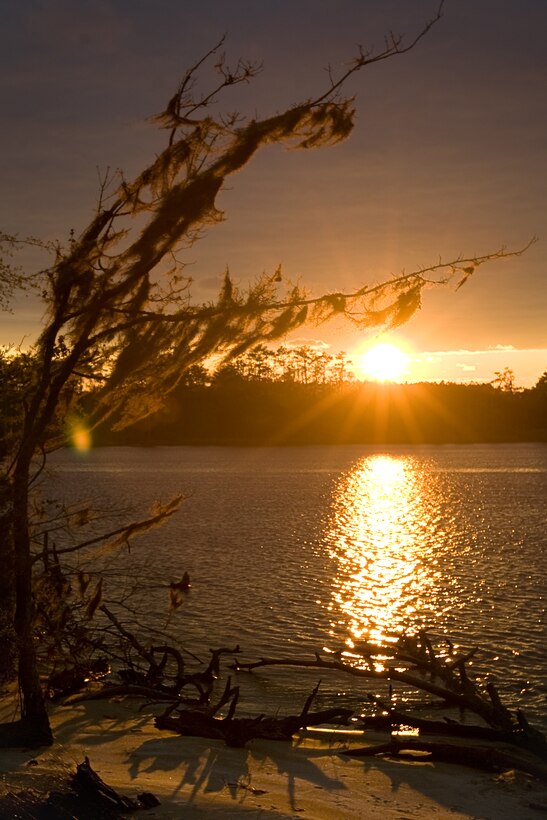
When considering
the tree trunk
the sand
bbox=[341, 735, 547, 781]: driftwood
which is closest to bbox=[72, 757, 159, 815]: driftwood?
the sand

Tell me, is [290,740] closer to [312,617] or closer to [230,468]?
[312,617]

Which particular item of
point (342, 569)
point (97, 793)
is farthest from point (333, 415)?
point (97, 793)

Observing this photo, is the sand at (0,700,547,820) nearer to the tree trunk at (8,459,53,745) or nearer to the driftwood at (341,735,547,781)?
the driftwood at (341,735,547,781)

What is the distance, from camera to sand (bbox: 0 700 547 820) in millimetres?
8320

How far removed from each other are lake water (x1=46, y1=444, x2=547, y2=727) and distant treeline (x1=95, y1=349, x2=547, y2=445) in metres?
96.4

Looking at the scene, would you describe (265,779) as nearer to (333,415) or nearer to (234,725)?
(234,725)

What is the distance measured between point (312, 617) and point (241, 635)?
268 centimetres

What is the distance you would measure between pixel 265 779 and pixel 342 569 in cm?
2152

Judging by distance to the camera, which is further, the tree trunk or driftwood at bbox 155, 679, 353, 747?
driftwood at bbox 155, 679, 353, 747

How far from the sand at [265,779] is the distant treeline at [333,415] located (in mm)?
153533

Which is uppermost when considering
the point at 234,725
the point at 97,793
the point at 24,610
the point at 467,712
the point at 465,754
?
the point at 24,610

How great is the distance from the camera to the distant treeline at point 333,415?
173250 millimetres

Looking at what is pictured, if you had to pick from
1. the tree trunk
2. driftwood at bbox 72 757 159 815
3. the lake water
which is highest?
the tree trunk

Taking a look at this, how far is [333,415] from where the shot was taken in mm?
183375
